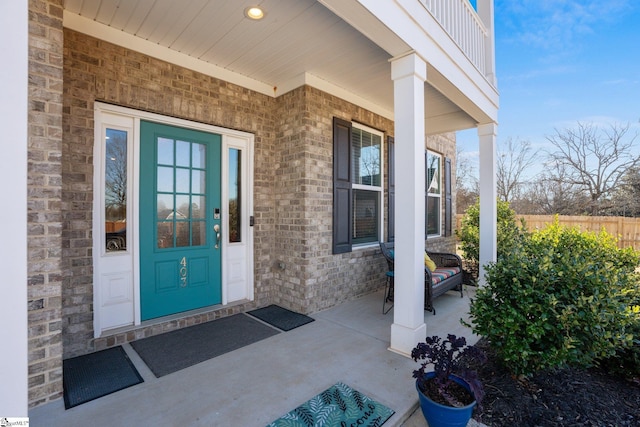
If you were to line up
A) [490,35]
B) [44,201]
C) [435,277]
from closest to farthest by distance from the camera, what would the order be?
1. [44,201]
2. [435,277]
3. [490,35]

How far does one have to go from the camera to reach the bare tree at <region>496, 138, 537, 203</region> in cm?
1474

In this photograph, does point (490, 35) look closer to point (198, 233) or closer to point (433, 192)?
point (433, 192)

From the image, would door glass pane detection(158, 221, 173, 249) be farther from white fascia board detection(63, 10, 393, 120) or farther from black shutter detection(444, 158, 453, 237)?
black shutter detection(444, 158, 453, 237)

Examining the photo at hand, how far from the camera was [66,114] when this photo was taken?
8.59 feet

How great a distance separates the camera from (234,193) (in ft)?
12.7

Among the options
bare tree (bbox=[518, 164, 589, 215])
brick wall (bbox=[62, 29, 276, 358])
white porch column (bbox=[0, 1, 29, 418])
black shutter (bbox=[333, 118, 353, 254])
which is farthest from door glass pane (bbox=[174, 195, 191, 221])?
bare tree (bbox=[518, 164, 589, 215])

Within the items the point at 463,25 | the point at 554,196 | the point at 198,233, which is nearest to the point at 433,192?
the point at 463,25

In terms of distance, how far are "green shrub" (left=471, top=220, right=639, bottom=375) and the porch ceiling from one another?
217cm

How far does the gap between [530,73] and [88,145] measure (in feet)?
52.7

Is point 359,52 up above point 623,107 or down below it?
below

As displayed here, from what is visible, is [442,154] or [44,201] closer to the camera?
[44,201]

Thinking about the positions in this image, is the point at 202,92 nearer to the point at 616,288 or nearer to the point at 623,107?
the point at 616,288

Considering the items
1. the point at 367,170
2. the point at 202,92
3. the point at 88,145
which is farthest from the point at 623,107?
the point at 88,145

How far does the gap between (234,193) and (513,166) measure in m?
15.8
